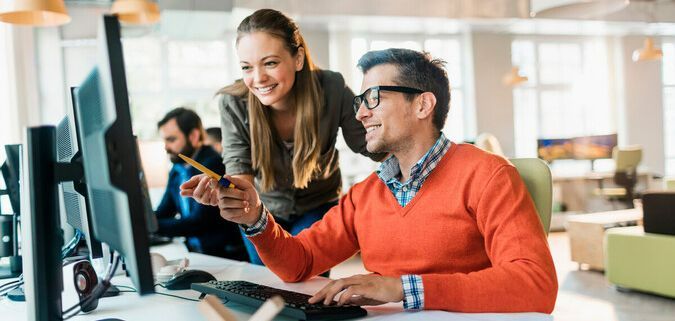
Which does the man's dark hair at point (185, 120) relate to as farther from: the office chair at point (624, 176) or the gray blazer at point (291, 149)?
the office chair at point (624, 176)

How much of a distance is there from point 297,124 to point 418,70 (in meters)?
0.59

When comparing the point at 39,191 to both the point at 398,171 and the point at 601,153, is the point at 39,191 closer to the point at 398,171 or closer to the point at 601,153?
the point at 398,171

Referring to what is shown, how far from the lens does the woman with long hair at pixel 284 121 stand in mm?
1911

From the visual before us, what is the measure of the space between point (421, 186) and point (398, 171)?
0.12 metres

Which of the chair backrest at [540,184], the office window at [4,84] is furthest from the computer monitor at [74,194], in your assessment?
the office window at [4,84]

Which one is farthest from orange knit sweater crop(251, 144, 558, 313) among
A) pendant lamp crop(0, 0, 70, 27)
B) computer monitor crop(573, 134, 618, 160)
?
computer monitor crop(573, 134, 618, 160)

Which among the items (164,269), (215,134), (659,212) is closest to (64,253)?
(164,269)

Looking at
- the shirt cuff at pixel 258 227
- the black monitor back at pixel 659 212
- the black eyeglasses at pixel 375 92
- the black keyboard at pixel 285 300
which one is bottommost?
the black monitor back at pixel 659 212

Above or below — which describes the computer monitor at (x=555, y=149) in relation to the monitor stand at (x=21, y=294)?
below

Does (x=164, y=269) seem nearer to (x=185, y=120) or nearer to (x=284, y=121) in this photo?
(x=284, y=121)

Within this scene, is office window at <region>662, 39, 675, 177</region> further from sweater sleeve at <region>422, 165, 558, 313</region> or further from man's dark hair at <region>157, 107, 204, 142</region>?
sweater sleeve at <region>422, 165, 558, 313</region>

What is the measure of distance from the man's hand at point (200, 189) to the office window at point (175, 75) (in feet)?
23.3

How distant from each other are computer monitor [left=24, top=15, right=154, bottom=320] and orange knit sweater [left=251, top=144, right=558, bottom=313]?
0.55m

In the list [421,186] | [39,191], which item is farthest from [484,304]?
[39,191]
